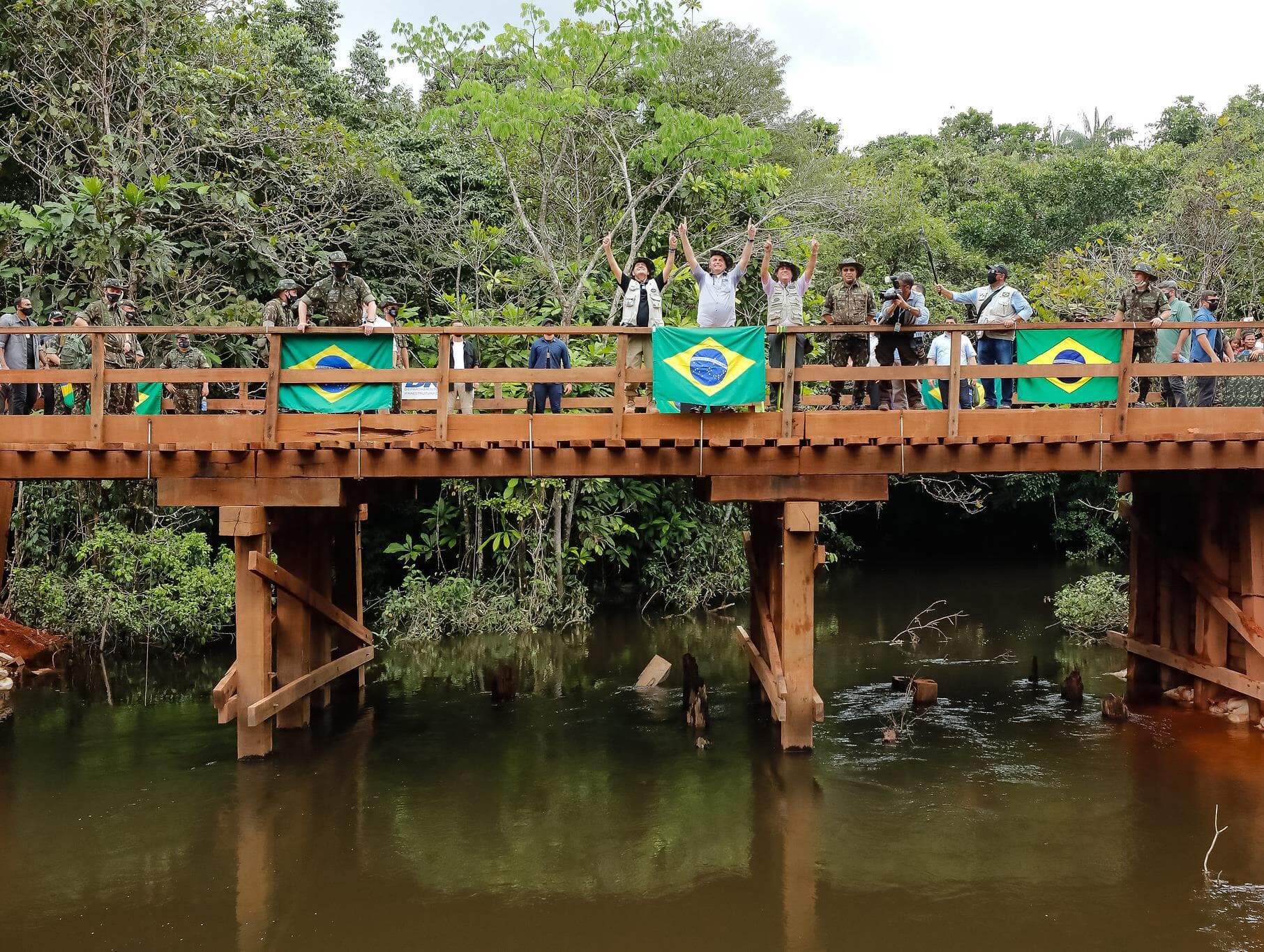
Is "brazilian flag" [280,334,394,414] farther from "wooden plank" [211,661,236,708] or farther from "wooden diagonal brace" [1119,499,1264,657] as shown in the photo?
"wooden diagonal brace" [1119,499,1264,657]

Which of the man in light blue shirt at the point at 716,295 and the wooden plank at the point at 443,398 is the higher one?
the man in light blue shirt at the point at 716,295

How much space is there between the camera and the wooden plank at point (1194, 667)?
12.0 meters

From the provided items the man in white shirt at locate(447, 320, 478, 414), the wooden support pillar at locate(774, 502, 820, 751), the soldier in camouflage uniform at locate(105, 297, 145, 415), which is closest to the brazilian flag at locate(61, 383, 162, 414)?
the soldier in camouflage uniform at locate(105, 297, 145, 415)

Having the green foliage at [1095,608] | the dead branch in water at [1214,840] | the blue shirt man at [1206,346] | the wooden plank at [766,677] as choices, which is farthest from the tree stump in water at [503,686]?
the green foliage at [1095,608]

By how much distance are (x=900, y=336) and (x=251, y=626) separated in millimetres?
7488

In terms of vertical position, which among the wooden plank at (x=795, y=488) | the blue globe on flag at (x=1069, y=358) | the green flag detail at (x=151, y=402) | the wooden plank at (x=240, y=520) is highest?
the blue globe on flag at (x=1069, y=358)

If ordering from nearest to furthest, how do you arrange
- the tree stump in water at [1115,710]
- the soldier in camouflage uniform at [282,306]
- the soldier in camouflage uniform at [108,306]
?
the soldier in camouflage uniform at [282,306] < the soldier in camouflage uniform at [108,306] < the tree stump in water at [1115,710]

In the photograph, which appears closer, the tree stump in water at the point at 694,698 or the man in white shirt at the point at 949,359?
the man in white shirt at the point at 949,359

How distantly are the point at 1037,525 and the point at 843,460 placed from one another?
22404 millimetres

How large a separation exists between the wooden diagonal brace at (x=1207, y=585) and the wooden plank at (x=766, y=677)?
5035 millimetres

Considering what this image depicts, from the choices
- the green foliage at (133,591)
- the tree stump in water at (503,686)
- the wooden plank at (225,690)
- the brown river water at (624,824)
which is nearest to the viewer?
the brown river water at (624,824)

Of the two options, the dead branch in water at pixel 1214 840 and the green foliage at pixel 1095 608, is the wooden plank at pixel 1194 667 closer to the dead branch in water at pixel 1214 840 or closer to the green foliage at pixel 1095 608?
the dead branch in water at pixel 1214 840

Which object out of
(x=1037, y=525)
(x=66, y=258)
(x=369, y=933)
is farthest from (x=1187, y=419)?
(x=1037, y=525)

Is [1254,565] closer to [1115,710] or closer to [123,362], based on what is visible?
[1115,710]
